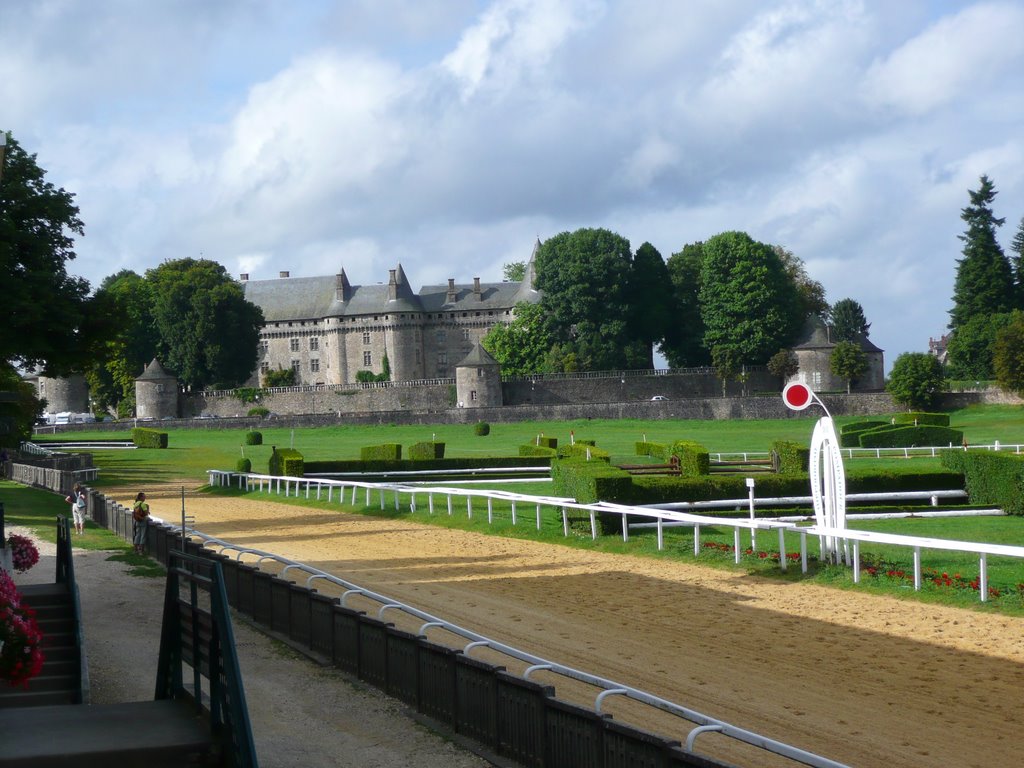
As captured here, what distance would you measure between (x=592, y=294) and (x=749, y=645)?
70.8m

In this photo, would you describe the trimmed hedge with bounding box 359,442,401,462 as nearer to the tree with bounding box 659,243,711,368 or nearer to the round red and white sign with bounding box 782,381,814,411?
the round red and white sign with bounding box 782,381,814,411

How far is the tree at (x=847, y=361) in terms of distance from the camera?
7381 cm

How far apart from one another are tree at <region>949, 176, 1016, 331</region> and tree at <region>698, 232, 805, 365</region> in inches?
409

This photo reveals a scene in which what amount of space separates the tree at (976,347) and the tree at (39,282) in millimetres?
55360

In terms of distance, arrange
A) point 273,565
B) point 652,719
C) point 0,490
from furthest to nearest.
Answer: point 0,490 → point 273,565 → point 652,719

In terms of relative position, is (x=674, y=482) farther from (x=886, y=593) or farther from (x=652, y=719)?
(x=652, y=719)

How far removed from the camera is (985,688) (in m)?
9.18

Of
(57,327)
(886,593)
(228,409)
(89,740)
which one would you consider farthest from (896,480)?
(228,409)

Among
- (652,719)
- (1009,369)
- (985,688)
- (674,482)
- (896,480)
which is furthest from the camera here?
(1009,369)

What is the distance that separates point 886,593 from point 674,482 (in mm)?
8338

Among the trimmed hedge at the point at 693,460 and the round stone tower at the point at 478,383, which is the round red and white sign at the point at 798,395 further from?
the round stone tower at the point at 478,383

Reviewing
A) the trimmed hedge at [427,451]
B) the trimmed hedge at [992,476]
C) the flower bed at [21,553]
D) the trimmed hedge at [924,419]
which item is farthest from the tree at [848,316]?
the flower bed at [21,553]

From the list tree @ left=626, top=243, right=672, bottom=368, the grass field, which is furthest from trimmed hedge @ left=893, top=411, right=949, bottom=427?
tree @ left=626, top=243, right=672, bottom=368

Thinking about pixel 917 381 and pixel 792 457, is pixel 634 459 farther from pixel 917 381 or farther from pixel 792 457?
pixel 917 381
